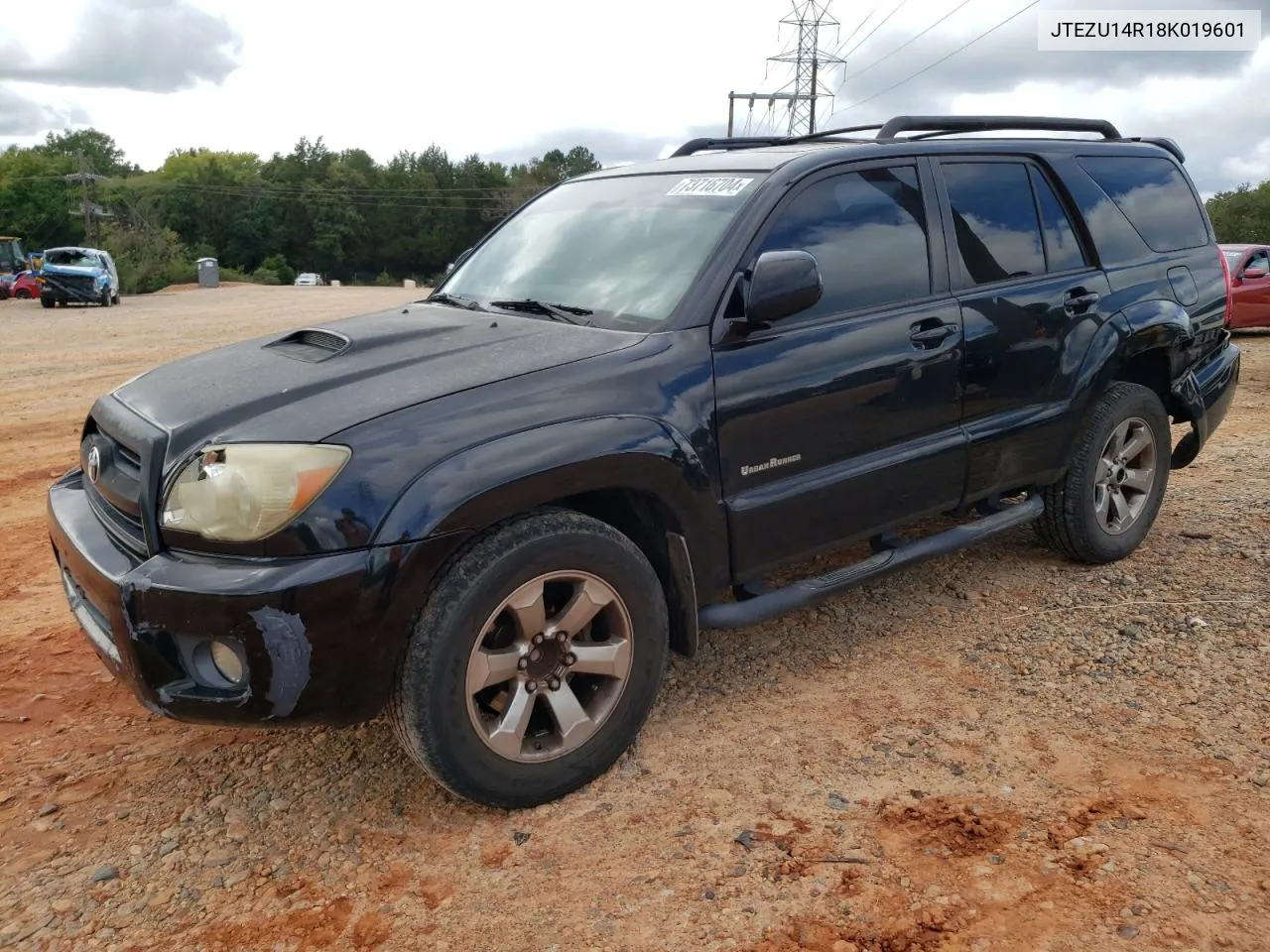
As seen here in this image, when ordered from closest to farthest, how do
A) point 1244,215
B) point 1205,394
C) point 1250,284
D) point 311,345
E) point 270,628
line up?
point 270,628 → point 311,345 → point 1205,394 → point 1250,284 → point 1244,215

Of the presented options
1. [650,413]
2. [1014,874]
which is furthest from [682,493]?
[1014,874]

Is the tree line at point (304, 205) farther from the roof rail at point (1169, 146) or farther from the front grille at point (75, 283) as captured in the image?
the roof rail at point (1169, 146)

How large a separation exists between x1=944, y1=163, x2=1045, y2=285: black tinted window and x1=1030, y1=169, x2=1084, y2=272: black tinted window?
57 millimetres

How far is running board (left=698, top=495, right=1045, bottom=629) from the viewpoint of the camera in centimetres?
328

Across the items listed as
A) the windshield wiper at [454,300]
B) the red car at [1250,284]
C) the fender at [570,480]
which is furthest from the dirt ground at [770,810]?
the red car at [1250,284]

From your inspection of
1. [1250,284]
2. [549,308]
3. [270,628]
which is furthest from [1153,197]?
[1250,284]

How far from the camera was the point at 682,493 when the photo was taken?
303 cm

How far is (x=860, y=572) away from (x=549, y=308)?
4.74ft

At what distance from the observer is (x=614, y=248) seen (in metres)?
3.61

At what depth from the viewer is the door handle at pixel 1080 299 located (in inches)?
165

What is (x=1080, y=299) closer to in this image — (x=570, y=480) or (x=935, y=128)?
(x=935, y=128)

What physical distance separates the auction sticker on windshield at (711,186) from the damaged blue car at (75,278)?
2680 centimetres

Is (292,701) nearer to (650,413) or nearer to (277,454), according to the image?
(277,454)

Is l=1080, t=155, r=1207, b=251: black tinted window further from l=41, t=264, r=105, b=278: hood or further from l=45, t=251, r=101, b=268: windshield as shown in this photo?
l=45, t=251, r=101, b=268: windshield
